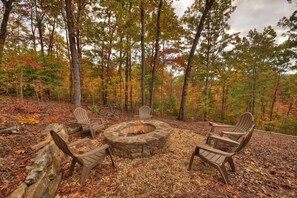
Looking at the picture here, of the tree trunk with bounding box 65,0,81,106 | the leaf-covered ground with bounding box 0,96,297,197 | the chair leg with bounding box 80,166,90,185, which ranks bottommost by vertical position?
the leaf-covered ground with bounding box 0,96,297,197

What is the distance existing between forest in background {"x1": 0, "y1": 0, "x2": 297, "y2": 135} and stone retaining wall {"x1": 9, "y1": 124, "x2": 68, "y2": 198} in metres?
2.96

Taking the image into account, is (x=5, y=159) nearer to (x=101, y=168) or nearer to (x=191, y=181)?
(x=101, y=168)

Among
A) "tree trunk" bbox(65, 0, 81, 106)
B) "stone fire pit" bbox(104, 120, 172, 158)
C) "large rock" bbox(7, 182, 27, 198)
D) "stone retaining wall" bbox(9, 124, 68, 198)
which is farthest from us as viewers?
"tree trunk" bbox(65, 0, 81, 106)

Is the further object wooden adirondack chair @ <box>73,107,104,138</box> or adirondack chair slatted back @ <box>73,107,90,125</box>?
adirondack chair slatted back @ <box>73,107,90,125</box>

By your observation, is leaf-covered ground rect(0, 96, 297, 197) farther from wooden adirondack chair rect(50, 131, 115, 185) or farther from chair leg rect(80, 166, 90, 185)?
wooden adirondack chair rect(50, 131, 115, 185)

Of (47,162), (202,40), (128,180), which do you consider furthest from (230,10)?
(47,162)

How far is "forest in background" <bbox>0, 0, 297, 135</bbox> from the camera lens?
20.9 feet

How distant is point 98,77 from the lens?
8.88m

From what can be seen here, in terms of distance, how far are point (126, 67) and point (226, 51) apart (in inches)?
249

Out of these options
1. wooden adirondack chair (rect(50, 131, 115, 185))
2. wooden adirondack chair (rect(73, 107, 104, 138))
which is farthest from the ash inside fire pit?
wooden adirondack chair (rect(50, 131, 115, 185))

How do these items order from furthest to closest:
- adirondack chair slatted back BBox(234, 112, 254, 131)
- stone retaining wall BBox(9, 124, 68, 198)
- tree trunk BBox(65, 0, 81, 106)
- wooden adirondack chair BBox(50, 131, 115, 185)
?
tree trunk BBox(65, 0, 81, 106) < adirondack chair slatted back BBox(234, 112, 254, 131) < wooden adirondack chair BBox(50, 131, 115, 185) < stone retaining wall BBox(9, 124, 68, 198)

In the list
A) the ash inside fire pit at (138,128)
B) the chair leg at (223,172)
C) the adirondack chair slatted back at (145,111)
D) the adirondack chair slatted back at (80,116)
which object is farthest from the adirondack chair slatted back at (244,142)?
the adirondack chair slatted back at (80,116)

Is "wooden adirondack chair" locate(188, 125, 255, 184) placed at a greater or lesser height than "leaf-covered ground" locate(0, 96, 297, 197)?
greater

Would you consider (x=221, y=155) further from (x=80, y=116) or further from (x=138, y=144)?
(x=80, y=116)
